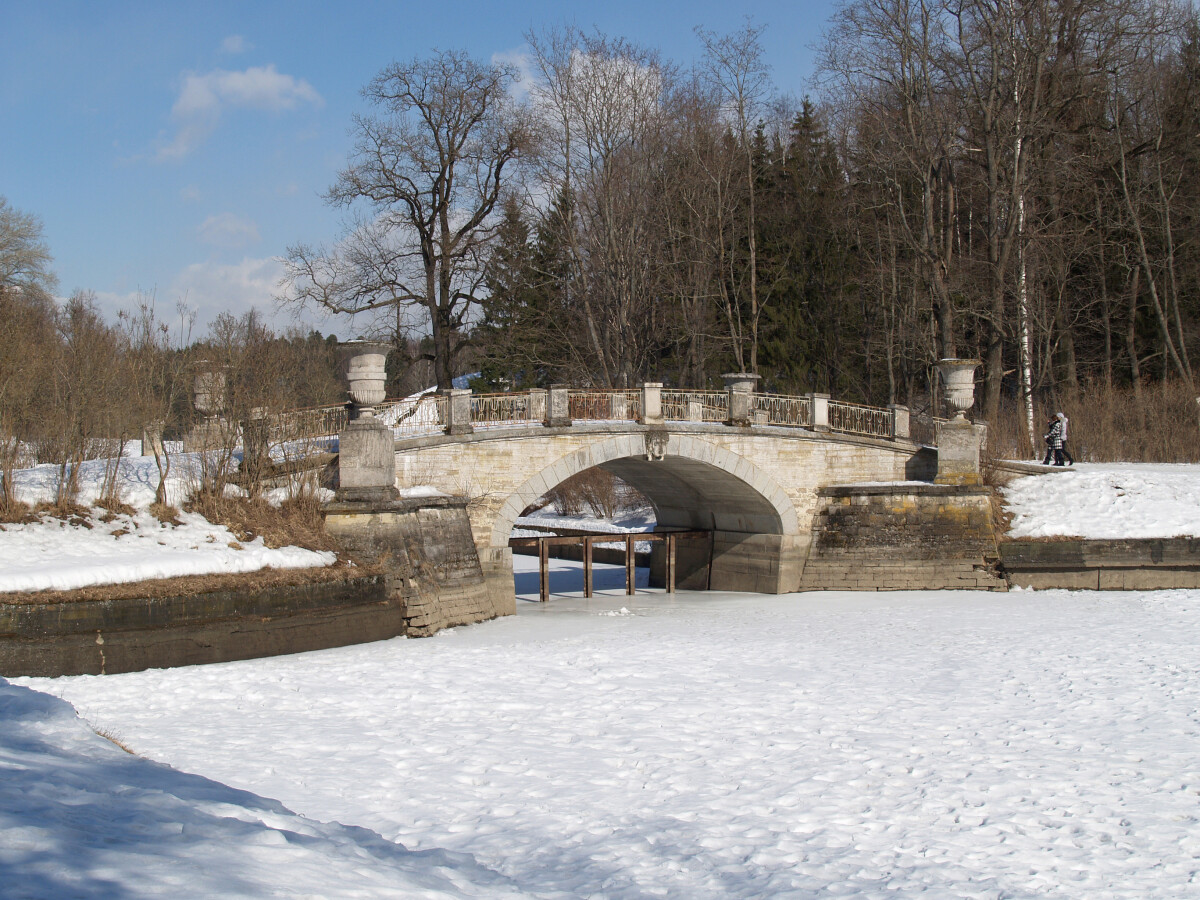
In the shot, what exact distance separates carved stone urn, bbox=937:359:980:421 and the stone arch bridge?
1013 mm

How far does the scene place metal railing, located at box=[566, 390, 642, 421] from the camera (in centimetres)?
1770

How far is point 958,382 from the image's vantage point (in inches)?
744

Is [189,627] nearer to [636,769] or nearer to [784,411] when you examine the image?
[636,769]

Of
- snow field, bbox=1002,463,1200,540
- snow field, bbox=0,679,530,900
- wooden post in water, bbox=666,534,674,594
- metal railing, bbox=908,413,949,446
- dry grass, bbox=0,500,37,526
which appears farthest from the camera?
metal railing, bbox=908,413,949,446

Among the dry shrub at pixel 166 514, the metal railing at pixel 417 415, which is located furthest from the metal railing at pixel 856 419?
the dry shrub at pixel 166 514

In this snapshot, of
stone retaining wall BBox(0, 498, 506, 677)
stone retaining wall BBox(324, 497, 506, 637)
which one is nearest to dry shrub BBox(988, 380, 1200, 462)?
stone retaining wall BBox(324, 497, 506, 637)

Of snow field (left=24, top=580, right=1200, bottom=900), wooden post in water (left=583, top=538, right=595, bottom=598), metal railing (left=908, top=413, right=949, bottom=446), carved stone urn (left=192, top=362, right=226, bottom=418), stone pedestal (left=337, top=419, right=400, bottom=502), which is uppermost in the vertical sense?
carved stone urn (left=192, top=362, right=226, bottom=418)

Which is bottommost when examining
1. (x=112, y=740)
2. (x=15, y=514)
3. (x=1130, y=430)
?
(x=112, y=740)

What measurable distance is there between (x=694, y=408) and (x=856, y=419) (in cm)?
407

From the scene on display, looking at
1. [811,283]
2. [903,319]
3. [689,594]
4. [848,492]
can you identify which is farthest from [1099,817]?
[811,283]

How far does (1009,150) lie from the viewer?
24203 millimetres

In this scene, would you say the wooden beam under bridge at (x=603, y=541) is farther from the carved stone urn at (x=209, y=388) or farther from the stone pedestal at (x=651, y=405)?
the carved stone urn at (x=209, y=388)

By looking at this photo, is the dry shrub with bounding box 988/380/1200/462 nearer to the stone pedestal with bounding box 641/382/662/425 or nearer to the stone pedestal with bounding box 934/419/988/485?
the stone pedestal with bounding box 934/419/988/485

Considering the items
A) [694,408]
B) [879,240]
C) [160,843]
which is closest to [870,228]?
[879,240]
